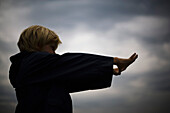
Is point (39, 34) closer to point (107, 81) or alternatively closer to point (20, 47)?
point (20, 47)

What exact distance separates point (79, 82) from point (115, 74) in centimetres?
58

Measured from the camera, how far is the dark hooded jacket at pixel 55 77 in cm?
244

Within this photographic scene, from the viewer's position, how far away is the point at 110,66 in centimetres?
266

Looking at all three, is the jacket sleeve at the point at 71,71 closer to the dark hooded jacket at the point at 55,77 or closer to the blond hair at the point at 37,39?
the dark hooded jacket at the point at 55,77

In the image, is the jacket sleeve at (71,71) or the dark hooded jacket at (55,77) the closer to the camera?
the dark hooded jacket at (55,77)

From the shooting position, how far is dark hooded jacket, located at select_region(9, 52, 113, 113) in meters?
2.44

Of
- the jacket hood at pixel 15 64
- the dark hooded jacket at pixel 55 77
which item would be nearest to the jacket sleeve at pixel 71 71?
the dark hooded jacket at pixel 55 77

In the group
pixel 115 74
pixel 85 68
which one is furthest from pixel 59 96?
pixel 115 74

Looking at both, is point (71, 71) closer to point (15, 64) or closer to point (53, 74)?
point (53, 74)

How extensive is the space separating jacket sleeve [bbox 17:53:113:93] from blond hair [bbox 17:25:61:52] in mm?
224

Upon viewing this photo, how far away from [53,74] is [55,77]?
7cm

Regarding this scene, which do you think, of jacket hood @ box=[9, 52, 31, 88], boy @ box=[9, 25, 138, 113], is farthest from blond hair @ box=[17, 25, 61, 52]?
jacket hood @ box=[9, 52, 31, 88]

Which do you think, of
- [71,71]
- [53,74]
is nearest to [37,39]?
[53,74]

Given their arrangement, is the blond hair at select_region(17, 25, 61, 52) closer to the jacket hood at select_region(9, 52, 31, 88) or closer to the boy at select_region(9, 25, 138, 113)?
the boy at select_region(9, 25, 138, 113)
